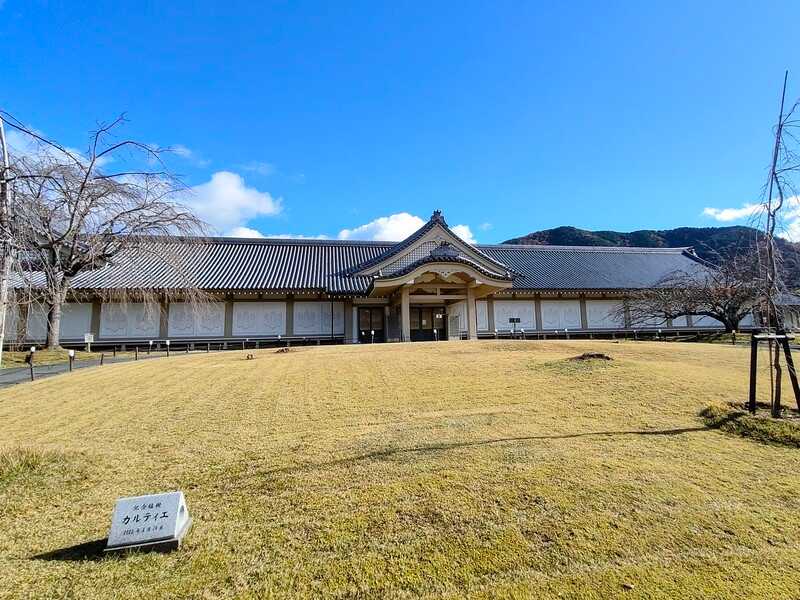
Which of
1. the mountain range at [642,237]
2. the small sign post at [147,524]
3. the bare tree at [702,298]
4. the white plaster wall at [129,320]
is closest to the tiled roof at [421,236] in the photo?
the bare tree at [702,298]

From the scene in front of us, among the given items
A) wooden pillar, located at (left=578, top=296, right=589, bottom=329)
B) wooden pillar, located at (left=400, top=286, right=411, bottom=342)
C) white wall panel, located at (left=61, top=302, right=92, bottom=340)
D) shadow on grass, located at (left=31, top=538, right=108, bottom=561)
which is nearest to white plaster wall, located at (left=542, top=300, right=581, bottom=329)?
wooden pillar, located at (left=578, top=296, right=589, bottom=329)

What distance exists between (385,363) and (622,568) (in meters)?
7.83

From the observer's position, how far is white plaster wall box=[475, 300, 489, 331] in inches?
902

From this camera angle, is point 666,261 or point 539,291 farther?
point 666,261

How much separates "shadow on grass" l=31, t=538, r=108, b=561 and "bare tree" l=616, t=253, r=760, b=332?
883 inches

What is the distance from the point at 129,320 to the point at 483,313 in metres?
17.8

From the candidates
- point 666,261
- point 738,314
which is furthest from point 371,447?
point 666,261

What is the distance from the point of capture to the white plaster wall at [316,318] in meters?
21.1

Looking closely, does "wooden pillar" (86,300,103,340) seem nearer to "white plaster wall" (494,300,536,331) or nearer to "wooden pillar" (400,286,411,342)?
"wooden pillar" (400,286,411,342)

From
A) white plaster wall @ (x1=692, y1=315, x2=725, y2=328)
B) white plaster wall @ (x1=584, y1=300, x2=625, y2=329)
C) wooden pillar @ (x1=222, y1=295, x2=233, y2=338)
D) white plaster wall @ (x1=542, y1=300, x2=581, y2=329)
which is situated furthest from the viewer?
white plaster wall @ (x1=692, y1=315, x2=725, y2=328)

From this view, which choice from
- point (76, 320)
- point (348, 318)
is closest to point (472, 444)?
point (348, 318)

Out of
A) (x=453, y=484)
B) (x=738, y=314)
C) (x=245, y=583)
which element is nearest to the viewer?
(x=245, y=583)

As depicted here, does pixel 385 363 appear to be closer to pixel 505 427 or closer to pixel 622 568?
pixel 505 427

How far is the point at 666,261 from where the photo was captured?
30.0 metres
